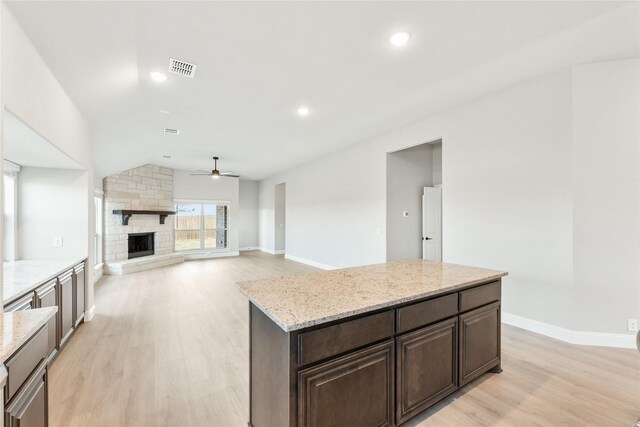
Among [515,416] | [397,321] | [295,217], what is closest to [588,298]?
[515,416]

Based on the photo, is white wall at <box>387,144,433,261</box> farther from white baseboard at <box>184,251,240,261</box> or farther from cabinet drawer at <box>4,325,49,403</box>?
white baseboard at <box>184,251,240,261</box>

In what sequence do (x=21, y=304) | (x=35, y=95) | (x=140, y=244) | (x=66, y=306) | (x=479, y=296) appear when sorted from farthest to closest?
(x=140, y=244) → (x=66, y=306) → (x=479, y=296) → (x=21, y=304) → (x=35, y=95)

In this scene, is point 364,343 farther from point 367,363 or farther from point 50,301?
point 50,301

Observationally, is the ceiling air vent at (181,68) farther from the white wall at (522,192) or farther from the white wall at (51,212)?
the white wall at (522,192)

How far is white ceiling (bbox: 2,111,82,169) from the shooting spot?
1934 mm

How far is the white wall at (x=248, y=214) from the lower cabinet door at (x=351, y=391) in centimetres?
1019

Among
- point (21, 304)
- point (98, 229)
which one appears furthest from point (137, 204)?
point (21, 304)

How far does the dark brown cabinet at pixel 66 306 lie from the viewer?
9.53ft

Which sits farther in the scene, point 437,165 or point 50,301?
point 437,165

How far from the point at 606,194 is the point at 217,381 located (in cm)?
423

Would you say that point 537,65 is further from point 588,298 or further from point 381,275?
point 381,275

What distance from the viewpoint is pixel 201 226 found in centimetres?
966

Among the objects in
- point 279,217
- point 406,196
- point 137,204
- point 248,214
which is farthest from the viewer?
point 248,214

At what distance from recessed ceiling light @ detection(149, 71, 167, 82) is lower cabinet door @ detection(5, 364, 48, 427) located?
273 cm
